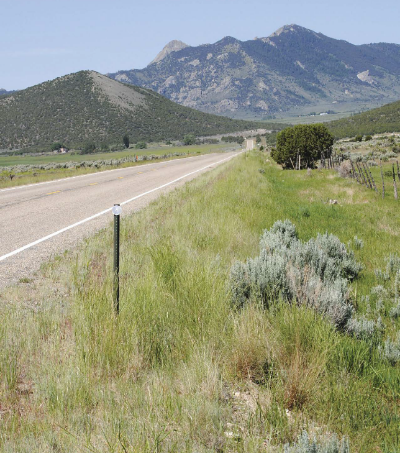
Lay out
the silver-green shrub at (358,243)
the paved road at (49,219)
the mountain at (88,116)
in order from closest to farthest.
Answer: the paved road at (49,219) → the silver-green shrub at (358,243) → the mountain at (88,116)

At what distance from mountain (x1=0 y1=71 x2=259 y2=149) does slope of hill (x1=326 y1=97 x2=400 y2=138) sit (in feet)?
199

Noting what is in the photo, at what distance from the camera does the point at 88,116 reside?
140m

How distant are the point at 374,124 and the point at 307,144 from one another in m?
65.4

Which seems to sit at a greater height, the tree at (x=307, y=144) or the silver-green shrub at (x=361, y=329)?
the tree at (x=307, y=144)

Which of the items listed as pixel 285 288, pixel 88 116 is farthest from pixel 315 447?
pixel 88 116

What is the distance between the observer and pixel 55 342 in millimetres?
3434

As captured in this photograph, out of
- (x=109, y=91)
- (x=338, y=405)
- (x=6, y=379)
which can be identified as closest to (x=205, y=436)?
(x=338, y=405)

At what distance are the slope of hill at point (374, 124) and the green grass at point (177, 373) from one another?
2998 inches

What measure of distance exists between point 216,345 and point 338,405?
100cm

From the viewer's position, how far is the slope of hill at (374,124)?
78250 millimetres

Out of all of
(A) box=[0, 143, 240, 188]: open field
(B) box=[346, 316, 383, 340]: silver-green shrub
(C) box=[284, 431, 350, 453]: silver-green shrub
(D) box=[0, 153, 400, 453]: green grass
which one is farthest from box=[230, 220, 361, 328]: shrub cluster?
(A) box=[0, 143, 240, 188]: open field

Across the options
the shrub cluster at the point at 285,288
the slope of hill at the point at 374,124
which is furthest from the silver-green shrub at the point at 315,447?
the slope of hill at the point at 374,124

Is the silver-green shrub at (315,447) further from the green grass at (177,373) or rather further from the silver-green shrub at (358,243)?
the silver-green shrub at (358,243)

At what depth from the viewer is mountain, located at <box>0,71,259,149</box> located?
130m
